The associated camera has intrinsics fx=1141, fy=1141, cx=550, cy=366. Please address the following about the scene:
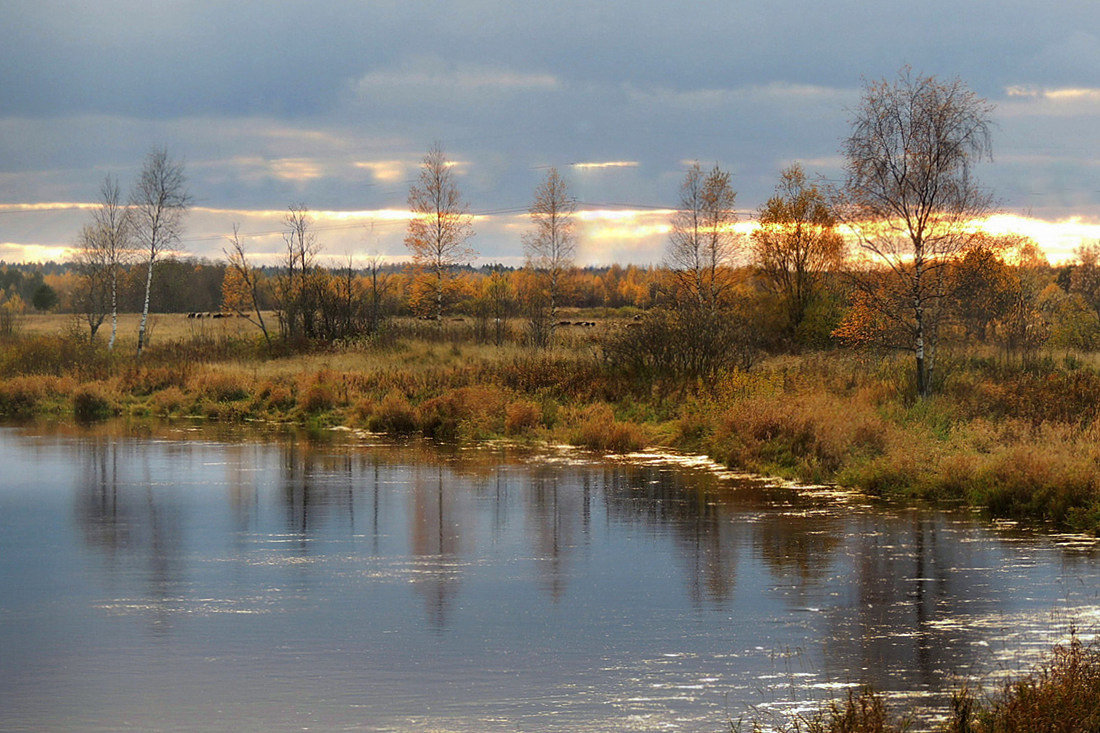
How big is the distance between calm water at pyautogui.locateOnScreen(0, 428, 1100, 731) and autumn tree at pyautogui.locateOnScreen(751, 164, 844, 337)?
32385mm

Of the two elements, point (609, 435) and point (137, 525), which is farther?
point (609, 435)

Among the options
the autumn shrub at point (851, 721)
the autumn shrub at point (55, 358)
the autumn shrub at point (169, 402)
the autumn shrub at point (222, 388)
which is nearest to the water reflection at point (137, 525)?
the autumn shrub at point (851, 721)

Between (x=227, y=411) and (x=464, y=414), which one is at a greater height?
(x=464, y=414)

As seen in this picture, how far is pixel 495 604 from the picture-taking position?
12.1 m

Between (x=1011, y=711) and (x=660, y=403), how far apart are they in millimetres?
22490

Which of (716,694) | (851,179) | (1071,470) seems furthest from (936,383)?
(716,694)

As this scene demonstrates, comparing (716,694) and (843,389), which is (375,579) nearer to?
(716,694)

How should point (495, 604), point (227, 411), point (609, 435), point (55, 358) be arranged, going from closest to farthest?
point (495, 604) < point (609, 435) < point (227, 411) < point (55, 358)

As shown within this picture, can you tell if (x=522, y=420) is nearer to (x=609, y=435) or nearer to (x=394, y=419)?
(x=609, y=435)

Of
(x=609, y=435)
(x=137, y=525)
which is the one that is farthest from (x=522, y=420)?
(x=137, y=525)

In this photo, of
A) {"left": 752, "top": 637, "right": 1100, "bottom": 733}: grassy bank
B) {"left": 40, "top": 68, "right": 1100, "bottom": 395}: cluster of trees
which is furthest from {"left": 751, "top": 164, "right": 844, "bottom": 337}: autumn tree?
{"left": 752, "top": 637, "right": 1100, "bottom": 733}: grassy bank

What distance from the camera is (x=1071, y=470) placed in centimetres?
1694

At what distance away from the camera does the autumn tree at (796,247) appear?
170 feet

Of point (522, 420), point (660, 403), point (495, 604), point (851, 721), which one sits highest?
point (660, 403)
